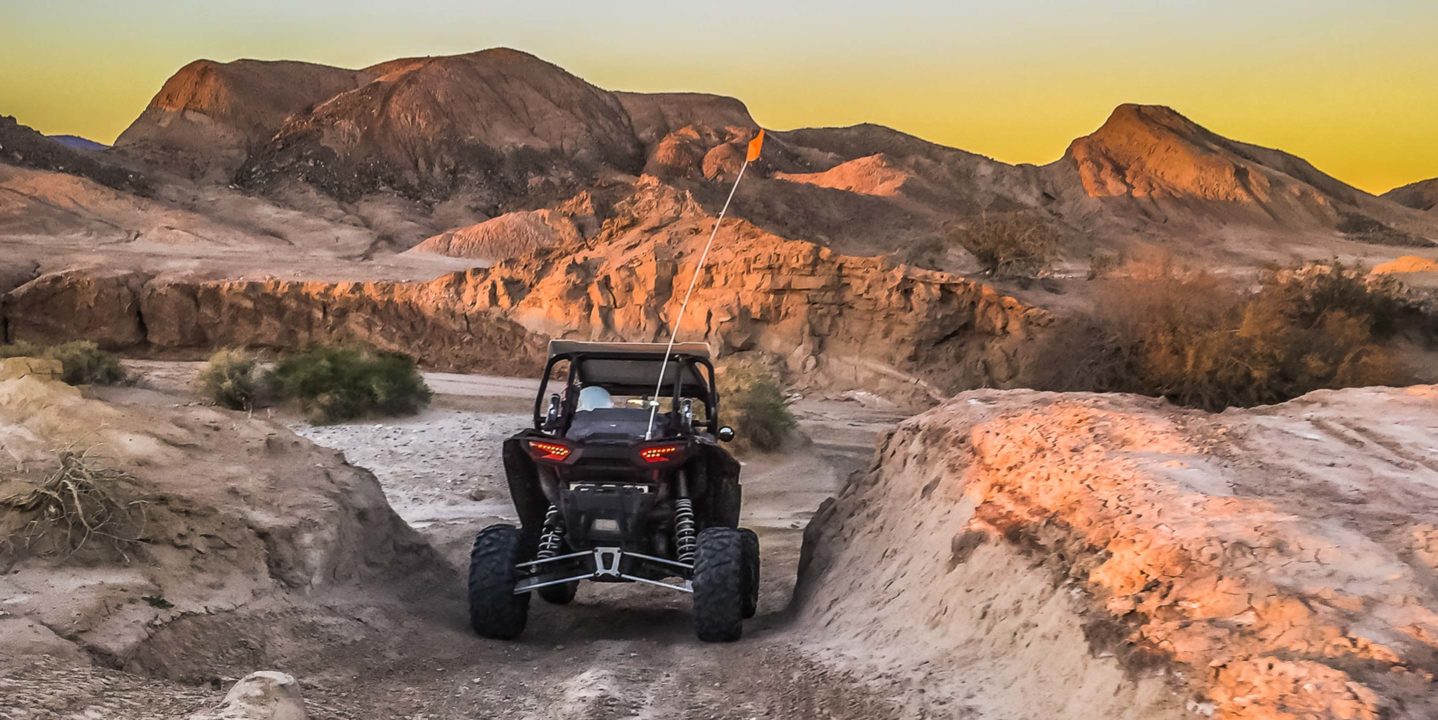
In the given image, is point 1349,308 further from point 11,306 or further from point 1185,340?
point 11,306

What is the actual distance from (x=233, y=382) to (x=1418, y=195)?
88.6 m

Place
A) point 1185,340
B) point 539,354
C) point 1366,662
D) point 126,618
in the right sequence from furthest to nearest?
point 539,354 < point 1185,340 < point 126,618 < point 1366,662

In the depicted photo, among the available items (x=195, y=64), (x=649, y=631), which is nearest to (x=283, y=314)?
(x=649, y=631)

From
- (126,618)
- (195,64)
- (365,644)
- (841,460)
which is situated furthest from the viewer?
(195,64)

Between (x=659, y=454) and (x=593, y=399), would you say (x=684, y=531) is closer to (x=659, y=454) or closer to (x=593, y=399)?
(x=659, y=454)

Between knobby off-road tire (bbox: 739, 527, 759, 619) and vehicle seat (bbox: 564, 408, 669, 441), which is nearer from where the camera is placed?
knobby off-road tire (bbox: 739, 527, 759, 619)

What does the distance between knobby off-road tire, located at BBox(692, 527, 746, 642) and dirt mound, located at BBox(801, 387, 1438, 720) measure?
0.60m

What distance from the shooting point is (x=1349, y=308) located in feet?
72.3

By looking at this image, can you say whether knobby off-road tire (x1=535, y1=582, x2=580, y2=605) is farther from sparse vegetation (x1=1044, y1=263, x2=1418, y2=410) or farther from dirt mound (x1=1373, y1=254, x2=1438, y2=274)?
dirt mound (x1=1373, y1=254, x2=1438, y2=274)

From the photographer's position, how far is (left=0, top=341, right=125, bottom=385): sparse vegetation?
769 inches

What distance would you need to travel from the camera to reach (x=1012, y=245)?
91.8 feet

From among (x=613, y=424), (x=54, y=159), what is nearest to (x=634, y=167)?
(x=54, y=159)

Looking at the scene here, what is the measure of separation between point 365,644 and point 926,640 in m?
3.18

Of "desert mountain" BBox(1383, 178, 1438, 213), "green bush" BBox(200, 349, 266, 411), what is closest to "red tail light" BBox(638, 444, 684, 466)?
"green bush" BBox(200, 349, 266, 411)
